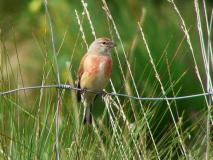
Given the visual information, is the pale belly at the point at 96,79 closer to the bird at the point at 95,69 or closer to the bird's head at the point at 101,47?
the bird at the point at 95,69

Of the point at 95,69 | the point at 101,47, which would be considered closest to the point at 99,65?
the point at 95,69

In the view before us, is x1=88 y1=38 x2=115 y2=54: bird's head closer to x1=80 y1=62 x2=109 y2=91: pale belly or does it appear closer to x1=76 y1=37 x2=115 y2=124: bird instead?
x1=76 y1=37 x2=115 y2=124: bird

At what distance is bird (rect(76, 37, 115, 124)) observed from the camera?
4645mm

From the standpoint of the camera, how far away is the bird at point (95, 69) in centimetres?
464

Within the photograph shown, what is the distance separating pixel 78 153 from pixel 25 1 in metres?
6.73

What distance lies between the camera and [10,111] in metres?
3.74

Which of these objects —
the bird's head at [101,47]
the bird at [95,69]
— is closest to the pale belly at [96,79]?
the bird at [95,69]

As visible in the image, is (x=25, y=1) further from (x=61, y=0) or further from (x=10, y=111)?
(x=10, y=111)

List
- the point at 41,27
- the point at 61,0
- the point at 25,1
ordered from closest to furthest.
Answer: the point at 61,0, the point at 41,27, the point at 25,1

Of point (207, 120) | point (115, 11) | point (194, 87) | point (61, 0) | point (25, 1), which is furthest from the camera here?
point (25, 1)

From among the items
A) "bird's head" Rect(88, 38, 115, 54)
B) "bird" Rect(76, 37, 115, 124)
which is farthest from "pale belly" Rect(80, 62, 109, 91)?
"bird's head" Rect(88, 38, 115, 54)

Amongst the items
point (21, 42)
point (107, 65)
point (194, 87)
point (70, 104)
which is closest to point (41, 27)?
point (21, 42)

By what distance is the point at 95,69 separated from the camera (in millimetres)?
4730

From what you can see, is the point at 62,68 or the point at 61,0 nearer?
the point at 62,68
